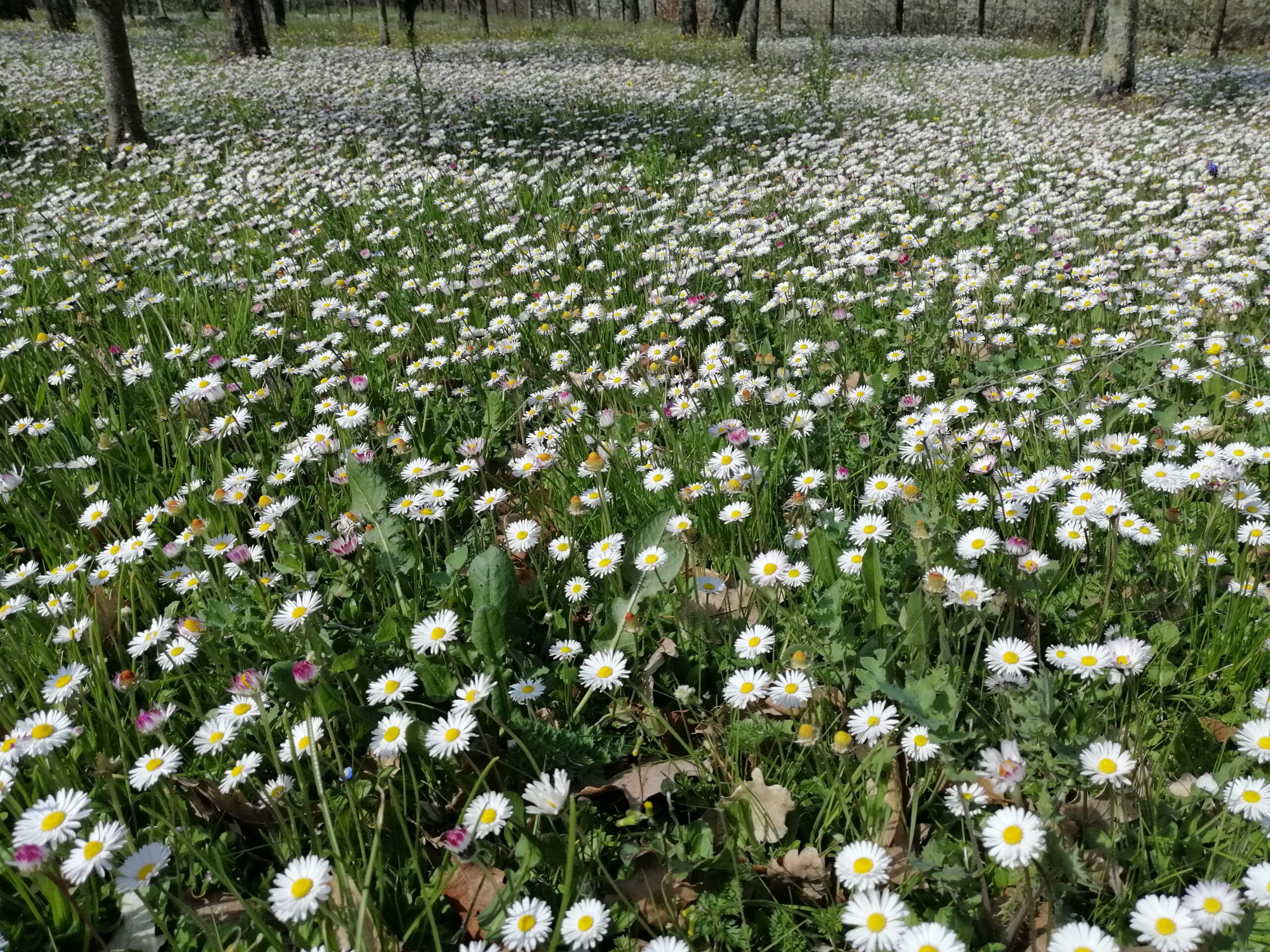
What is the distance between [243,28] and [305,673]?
771 inches

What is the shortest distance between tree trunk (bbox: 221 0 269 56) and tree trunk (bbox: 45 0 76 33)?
9488 millimetres

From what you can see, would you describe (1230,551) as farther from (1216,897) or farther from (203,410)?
(203,410)

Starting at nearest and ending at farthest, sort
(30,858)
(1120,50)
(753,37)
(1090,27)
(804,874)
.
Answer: (30,858) < (804,874) < (1120,50) < (753,37) < (1090,27)

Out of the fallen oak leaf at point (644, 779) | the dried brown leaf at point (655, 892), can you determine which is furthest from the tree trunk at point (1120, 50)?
the dried brown leaf at point (655, 892)

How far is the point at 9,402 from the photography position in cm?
311

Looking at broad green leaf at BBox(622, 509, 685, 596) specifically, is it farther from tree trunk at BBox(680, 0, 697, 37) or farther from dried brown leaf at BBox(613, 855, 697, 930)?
tree trunk at BBox(680, 0, 697, 37)

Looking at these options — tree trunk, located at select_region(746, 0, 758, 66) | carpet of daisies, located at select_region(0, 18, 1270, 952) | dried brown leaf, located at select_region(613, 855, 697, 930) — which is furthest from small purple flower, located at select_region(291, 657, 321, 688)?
tree trunk, located at select_region(746, 0, 758, 66)

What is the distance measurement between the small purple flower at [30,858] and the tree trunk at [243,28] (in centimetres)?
1933

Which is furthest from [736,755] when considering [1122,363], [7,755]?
[1122,363]

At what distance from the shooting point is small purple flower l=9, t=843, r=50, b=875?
1.13 m

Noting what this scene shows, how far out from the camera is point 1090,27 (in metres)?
19.8

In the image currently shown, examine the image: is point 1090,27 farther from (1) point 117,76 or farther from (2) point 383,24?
(1) point 117,76

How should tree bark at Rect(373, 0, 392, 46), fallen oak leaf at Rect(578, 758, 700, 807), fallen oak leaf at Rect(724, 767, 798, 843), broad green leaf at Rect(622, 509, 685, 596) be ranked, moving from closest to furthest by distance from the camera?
fallen oak leaf at Rect(724, 767, 798, 843) → fallen oak leaf at Rect(578, 758, 700, 807) → broad green leaf at Rect(622, 509, 685, 596) → tree bark at Rect(373, 0, 392, 46)

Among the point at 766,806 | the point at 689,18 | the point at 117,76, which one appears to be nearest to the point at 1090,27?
the point at 689,18
